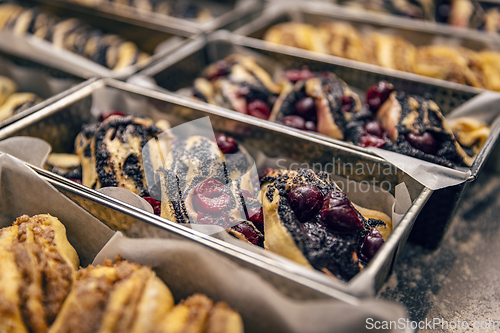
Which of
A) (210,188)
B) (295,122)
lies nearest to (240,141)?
(295,122)

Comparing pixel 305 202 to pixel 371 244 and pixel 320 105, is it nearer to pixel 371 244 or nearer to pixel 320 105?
pixel 371 244

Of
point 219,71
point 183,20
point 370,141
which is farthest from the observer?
point 183,20

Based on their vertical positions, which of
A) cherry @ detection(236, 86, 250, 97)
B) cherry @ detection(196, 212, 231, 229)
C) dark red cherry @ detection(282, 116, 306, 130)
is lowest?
cherry @ detection(196, 212, 231, 229)

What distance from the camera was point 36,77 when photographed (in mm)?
1870

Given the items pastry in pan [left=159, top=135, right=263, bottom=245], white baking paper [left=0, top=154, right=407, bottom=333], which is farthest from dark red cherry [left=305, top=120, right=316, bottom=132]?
white baking paper [left=0, top=154, right=407, bottom=333]

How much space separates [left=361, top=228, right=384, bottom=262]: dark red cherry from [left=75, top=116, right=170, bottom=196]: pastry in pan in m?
0.68

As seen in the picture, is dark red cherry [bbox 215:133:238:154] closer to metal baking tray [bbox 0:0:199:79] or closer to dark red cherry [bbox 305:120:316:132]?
dark red cherry [bbox 305:120:316:132]

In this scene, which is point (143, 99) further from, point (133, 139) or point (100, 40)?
point (100, 40)

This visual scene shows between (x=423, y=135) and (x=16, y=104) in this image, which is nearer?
(x=423, y=135)

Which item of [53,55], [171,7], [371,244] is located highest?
[171,7]

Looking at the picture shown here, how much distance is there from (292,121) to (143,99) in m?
0.65

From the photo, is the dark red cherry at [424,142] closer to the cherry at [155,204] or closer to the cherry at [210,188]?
the cherry at [210,188]

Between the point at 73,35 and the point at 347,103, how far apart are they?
6.60 feet

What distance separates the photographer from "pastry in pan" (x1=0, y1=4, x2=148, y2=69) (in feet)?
7.22
